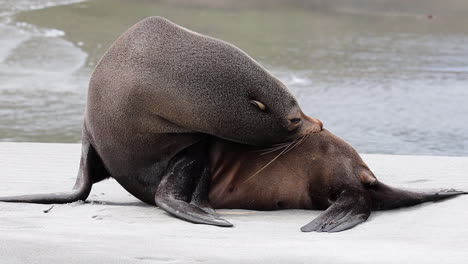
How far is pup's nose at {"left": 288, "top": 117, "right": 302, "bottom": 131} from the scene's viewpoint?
201 inches

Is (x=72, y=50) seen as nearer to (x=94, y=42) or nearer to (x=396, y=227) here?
(x=94, y=42)

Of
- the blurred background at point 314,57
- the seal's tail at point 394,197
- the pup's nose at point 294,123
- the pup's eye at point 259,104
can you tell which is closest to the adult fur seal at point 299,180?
the seal's tail at point 394,197

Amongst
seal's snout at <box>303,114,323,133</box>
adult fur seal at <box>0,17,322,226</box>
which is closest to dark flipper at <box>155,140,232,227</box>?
adult fur seal at <box>0,17,322,226</box>

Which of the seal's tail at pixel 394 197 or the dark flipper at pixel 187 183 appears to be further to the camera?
the seal's tail at pixel 394 197

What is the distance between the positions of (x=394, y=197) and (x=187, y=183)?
1.18 m

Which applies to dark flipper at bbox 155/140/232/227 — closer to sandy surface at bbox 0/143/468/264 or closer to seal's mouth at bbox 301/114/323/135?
sandy surface at bbox 0/143/468/264

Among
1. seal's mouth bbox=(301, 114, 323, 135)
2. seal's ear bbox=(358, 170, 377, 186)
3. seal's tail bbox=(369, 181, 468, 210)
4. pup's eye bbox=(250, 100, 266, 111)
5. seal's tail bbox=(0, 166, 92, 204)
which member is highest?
pup's eye bbox=(250, 100, 266, 111)

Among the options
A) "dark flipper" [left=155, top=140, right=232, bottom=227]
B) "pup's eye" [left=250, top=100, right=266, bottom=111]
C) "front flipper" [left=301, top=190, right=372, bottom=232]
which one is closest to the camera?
"front flipper" [left=301, top=190, right=372, bottom=232]

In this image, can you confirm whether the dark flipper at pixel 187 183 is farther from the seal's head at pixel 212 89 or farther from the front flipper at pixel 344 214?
the front flipper at pixel 344 214

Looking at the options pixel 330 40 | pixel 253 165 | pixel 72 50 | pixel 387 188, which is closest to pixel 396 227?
pixel 387 188

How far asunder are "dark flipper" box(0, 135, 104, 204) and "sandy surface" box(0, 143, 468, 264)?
0.08m

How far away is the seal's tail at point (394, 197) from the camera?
505 centimetres

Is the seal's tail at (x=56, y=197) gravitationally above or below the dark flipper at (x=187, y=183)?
below

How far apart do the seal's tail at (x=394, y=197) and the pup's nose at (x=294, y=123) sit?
21.6 inches
